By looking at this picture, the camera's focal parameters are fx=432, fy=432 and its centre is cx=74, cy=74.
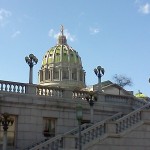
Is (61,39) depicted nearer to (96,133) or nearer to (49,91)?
(49,91)

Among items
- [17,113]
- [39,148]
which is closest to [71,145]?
[39,148]

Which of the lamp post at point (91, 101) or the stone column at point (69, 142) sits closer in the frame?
the stone column at point (69, 142)

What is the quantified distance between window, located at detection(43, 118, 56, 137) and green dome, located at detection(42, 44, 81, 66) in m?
81.5

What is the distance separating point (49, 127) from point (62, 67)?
81632 mm

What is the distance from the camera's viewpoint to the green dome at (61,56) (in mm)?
114312

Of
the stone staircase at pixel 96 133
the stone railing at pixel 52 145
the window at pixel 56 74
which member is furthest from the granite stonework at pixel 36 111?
the window at pixel 56 74

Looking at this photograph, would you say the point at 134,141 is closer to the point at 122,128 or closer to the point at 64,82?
the point at 122,128

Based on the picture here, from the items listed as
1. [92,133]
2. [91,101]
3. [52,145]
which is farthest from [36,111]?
[92,133]

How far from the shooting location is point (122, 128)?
Result: 2664 centimetres

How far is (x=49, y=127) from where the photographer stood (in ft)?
106

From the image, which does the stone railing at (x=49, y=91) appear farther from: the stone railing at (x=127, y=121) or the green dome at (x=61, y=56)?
the green dome at (x=61, y=56)

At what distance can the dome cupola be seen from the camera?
366 feet

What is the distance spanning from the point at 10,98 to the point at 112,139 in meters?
8.56

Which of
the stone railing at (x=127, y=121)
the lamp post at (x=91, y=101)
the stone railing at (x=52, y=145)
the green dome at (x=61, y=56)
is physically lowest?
the stone railing at (x=52, y=145)
